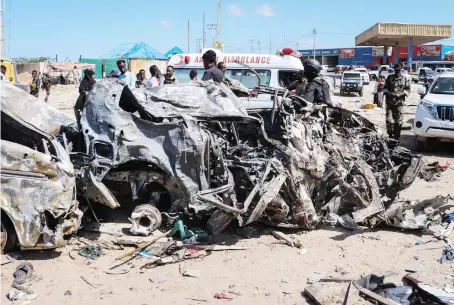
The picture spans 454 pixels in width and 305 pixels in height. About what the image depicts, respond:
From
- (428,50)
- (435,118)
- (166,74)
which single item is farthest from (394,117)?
(428,50)

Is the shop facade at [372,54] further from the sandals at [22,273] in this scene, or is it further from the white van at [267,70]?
the sandals at [22,273]

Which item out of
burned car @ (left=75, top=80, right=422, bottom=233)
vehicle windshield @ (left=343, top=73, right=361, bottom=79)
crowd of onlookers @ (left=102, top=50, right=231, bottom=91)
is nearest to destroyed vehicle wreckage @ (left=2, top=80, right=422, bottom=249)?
burned car @ (left=75, top=80, right=422, bottom=233)

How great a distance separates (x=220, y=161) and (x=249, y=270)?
120 centimetres

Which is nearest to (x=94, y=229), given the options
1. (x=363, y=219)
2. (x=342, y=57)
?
(x=363, y=219)

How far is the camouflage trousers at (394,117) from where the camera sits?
10.4m

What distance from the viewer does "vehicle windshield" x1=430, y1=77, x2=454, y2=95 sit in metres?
10.3

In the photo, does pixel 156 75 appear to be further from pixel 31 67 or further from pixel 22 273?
pixel 31 67

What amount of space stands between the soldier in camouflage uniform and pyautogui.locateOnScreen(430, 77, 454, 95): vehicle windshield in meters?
0.59

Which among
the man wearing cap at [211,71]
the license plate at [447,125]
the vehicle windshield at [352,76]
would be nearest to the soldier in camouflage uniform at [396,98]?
the license plate at [447,125]

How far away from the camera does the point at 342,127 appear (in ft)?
21.5

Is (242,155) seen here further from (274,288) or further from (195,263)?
(274,288)

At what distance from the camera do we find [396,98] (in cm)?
1038

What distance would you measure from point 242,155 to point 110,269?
1922 millimetres

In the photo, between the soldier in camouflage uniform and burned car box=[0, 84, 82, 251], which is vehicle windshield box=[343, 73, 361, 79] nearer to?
the soldier in camouflage uniform
